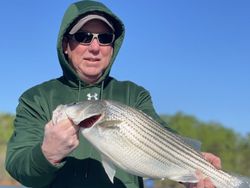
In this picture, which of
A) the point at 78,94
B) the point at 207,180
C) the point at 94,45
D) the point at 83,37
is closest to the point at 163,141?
the point at 207,180

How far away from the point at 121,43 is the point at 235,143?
24.2m

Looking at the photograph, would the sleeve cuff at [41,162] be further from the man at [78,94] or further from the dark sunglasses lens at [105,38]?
the dark sunglasses lens at [105,38]

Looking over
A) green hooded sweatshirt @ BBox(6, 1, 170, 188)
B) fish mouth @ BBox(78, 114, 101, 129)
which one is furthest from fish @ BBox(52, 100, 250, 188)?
green hooded sweatshirt @ BBox(6, 1, 170, 188)

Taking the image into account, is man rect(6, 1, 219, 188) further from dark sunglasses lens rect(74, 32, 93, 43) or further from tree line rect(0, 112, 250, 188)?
tree line rect(0, 112, 250, 188)

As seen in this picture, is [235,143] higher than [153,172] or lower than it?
lower

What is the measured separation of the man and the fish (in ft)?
0.59

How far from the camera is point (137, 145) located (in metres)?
4.02

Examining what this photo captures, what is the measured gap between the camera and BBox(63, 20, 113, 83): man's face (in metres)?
4.49

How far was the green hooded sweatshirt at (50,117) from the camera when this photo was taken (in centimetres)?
393

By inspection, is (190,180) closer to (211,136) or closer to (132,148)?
(132,148)

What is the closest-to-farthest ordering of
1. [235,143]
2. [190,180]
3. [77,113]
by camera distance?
[77,113] < [190,180] < [235,143]

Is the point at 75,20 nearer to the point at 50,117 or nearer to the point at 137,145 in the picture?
the point at 50,117

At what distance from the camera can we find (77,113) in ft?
11.8

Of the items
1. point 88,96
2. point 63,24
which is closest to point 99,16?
point 63,24
